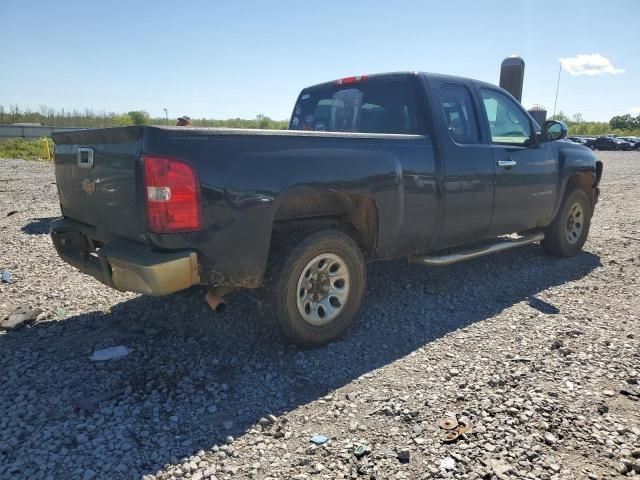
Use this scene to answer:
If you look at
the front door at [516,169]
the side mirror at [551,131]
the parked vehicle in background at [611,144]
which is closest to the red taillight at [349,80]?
the front door at [516,169]

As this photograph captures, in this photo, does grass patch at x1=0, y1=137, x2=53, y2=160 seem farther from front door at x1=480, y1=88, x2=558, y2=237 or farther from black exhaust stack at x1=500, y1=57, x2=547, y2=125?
front door at x1=480, y1=88, x2=558, y2=237

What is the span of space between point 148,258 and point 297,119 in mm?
2964

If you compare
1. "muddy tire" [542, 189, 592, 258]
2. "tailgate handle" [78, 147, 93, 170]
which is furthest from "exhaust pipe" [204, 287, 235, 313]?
"muddy tire" [542, 189, 592, 258]

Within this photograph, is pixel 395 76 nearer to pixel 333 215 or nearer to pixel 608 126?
pixel 333 215

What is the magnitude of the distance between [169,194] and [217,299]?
83 centimetres

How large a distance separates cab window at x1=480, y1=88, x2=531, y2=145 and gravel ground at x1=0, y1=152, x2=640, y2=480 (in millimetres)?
1605

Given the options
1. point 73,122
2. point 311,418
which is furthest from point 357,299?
point 73,122

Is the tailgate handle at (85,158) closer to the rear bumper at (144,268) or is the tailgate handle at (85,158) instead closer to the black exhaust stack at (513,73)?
the rear bumper at (144,268)

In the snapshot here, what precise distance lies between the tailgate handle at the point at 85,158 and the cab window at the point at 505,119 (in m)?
3.67

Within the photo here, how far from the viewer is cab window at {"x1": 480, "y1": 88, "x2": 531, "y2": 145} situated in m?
4.81

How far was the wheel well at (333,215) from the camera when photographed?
3.36 metres

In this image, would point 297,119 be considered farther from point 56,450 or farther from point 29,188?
point 29,188

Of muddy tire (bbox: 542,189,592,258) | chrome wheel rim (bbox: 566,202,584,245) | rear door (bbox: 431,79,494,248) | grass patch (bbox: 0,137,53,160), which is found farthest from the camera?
grass patch (bbox: 0,137,53,160)

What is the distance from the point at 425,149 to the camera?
3893 millimetres
